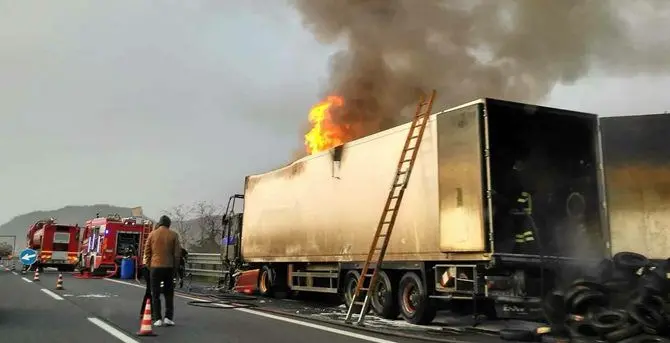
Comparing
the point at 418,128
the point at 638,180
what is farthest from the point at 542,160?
the point at 638,180

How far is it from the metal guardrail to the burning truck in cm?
1126

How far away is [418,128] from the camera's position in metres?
9.55

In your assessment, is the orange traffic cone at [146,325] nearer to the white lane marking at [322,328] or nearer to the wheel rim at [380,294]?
the white lane marking at [322,328]

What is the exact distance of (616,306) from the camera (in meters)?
7.75

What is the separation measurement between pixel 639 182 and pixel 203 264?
1656 cm

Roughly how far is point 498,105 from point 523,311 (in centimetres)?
292

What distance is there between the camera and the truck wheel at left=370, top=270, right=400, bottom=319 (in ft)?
32.4

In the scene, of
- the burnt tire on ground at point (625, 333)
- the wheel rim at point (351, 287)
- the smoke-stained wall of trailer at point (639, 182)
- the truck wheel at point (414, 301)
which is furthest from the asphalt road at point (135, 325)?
the smoke-stained wall of trailer at point (639, 182)

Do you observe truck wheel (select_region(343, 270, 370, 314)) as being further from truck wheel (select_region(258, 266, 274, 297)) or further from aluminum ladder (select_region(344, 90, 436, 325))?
truck wheel (select_region(258, 266, 274, 297))

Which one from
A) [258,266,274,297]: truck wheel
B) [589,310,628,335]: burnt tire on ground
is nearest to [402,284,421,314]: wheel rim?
[589,310,628,335]: burnt tire on ground

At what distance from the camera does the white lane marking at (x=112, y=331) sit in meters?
7.21

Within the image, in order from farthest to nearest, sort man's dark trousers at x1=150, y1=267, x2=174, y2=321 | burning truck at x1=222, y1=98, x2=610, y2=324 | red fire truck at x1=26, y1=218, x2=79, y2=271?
red fire truck at x1=26, y1=218, x2=79, y2=271 < man's dark trousers at x1=150, y1=267, x2=174, y2=321 < burning truck at x1=222, y1=98, x2=610, y2=324

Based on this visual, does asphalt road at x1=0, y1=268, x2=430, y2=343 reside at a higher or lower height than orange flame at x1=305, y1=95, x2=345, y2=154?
lower

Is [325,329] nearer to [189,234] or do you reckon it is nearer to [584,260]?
[584,260]
